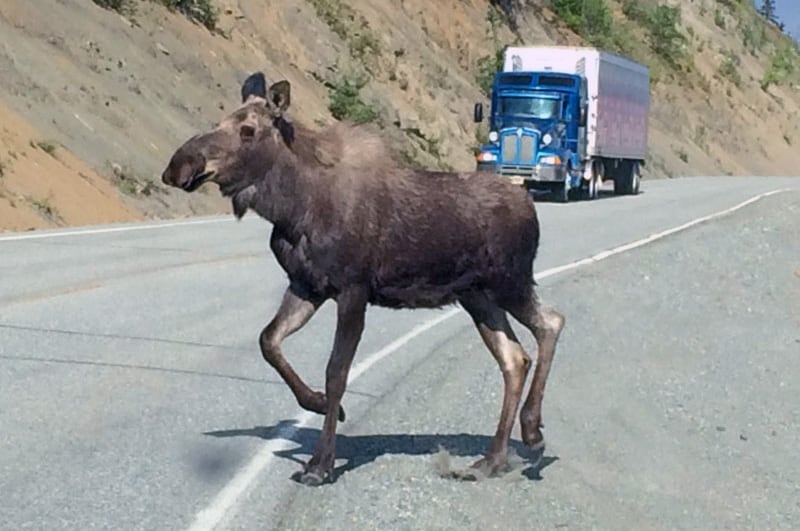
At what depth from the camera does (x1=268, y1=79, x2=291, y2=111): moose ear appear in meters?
7.64

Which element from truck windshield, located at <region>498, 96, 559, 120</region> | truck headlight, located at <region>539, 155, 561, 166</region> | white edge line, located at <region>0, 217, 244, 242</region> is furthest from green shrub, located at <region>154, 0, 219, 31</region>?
white edge line, located at <region>0, 217, 244, 242</region>

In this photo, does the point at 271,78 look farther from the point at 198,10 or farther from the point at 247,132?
the point at 247,132

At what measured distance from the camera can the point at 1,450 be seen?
8.41 metres

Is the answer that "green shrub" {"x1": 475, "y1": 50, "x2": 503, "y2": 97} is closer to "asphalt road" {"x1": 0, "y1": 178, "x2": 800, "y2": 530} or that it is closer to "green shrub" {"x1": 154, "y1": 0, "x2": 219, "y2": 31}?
"green shrub" {"x1": 154, "y1": 0, "x2": 219, "y2": 31}

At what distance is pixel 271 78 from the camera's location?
133 ft

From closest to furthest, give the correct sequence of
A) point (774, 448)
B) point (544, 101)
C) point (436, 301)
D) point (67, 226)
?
point (436, 301) → point (774, 448) → point (67, 226) → point (544, 101)

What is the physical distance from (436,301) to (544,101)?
30.4 m

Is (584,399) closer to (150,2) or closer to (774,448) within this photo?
(774,448)

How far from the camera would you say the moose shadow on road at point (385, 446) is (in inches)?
337

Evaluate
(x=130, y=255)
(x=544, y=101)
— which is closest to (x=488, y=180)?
(x=130, y=255)

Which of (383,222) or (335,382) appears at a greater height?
(383,222)

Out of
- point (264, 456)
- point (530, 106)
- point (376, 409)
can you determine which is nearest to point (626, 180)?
point (530, 106)

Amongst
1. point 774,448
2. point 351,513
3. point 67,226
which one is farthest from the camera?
point 67,226

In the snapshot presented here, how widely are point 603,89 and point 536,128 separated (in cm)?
496
